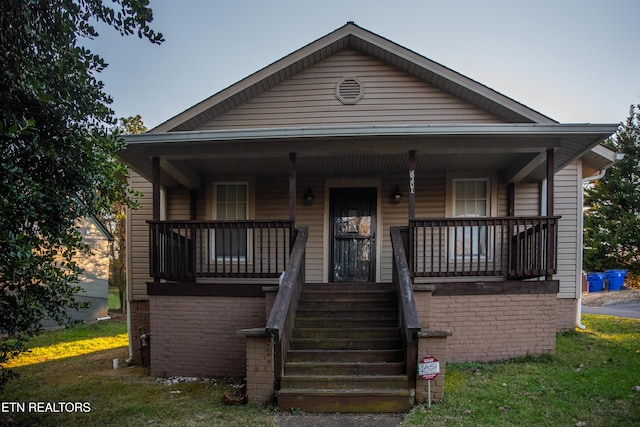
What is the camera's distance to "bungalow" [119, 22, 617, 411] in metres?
5.60

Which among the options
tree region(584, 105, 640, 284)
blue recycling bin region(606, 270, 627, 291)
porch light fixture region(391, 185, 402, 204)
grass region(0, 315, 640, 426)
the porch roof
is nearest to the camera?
grass region(0, 315, 640, 426)

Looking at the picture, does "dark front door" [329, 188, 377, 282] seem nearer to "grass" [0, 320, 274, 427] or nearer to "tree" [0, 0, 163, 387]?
"grass" [0, 320, 274, 427]

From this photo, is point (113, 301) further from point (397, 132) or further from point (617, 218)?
point (617, 218)

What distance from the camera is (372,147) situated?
718 centimetres

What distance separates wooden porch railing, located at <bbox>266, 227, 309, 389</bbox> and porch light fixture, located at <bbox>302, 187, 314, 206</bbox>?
2.11m

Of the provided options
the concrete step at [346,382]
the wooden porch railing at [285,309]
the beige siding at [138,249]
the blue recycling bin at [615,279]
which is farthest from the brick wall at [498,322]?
the blue recycling bin at [615,279]

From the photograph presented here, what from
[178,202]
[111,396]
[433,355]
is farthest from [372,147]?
[111,396]

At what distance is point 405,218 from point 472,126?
2.79 meters

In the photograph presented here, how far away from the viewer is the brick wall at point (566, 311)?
8.99m

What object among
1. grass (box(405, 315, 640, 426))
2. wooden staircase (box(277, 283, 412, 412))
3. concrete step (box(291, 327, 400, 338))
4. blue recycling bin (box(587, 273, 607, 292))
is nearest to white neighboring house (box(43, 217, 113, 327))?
wooden staircase (box(277, 283, 412, 412))

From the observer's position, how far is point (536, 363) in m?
6.59

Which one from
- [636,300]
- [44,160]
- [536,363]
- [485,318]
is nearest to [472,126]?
[485,318]

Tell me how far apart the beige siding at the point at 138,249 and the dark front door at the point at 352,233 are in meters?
4.04

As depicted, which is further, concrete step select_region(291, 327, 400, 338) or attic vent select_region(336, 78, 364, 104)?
attic vent select_region(336, 78, 364, 104)
